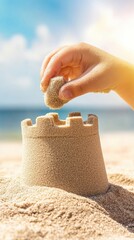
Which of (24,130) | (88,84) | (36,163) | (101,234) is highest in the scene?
(88,84)

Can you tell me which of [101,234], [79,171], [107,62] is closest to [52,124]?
[79,171]

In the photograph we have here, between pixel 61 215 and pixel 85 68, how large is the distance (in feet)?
3.74

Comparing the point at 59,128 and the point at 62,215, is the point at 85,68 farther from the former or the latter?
the point at 62,215

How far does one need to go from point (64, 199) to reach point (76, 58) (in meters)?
1.06

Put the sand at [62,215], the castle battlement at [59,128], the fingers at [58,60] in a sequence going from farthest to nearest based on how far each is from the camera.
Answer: the fingers at [58,60] < the castle battlement at [59,128] < the sand at [62,215]

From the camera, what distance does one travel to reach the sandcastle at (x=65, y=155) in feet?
9.31

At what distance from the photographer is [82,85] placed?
268 centimetres

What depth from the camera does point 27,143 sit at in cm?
302

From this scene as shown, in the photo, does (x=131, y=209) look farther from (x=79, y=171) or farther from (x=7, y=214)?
(x=7, y=214)

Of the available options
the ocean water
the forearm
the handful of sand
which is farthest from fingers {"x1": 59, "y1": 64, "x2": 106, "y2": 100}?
the ocean water

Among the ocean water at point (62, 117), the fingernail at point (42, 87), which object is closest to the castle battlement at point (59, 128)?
the fingernail at point (42, 87)

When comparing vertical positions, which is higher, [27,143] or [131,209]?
[27,143]

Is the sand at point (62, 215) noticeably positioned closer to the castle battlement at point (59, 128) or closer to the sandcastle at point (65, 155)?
the sandcastle at point (65, 155)

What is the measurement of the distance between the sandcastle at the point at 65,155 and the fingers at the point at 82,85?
0.22 metres
